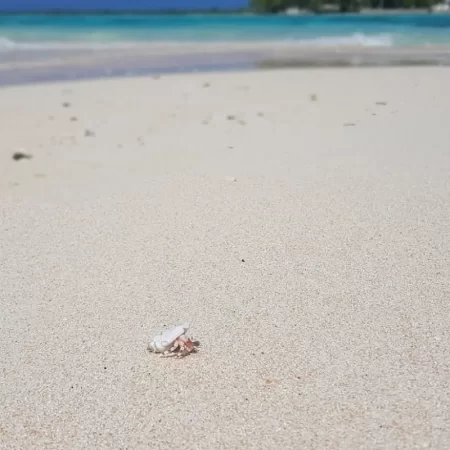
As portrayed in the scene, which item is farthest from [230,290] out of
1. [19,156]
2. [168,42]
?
[168,42]

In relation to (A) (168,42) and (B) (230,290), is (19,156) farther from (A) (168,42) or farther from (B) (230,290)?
(A) (168,42)

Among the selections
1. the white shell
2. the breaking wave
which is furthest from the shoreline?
the white shell

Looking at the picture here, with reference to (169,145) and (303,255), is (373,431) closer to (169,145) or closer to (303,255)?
(303,255)

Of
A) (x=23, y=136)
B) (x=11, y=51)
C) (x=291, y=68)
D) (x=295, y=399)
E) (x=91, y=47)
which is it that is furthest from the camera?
(x=91, y=47)

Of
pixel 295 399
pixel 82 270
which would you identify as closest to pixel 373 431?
pixel 295 399

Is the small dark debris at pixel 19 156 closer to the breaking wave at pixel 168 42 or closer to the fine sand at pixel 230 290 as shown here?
the fine sand at pixel 230 290
